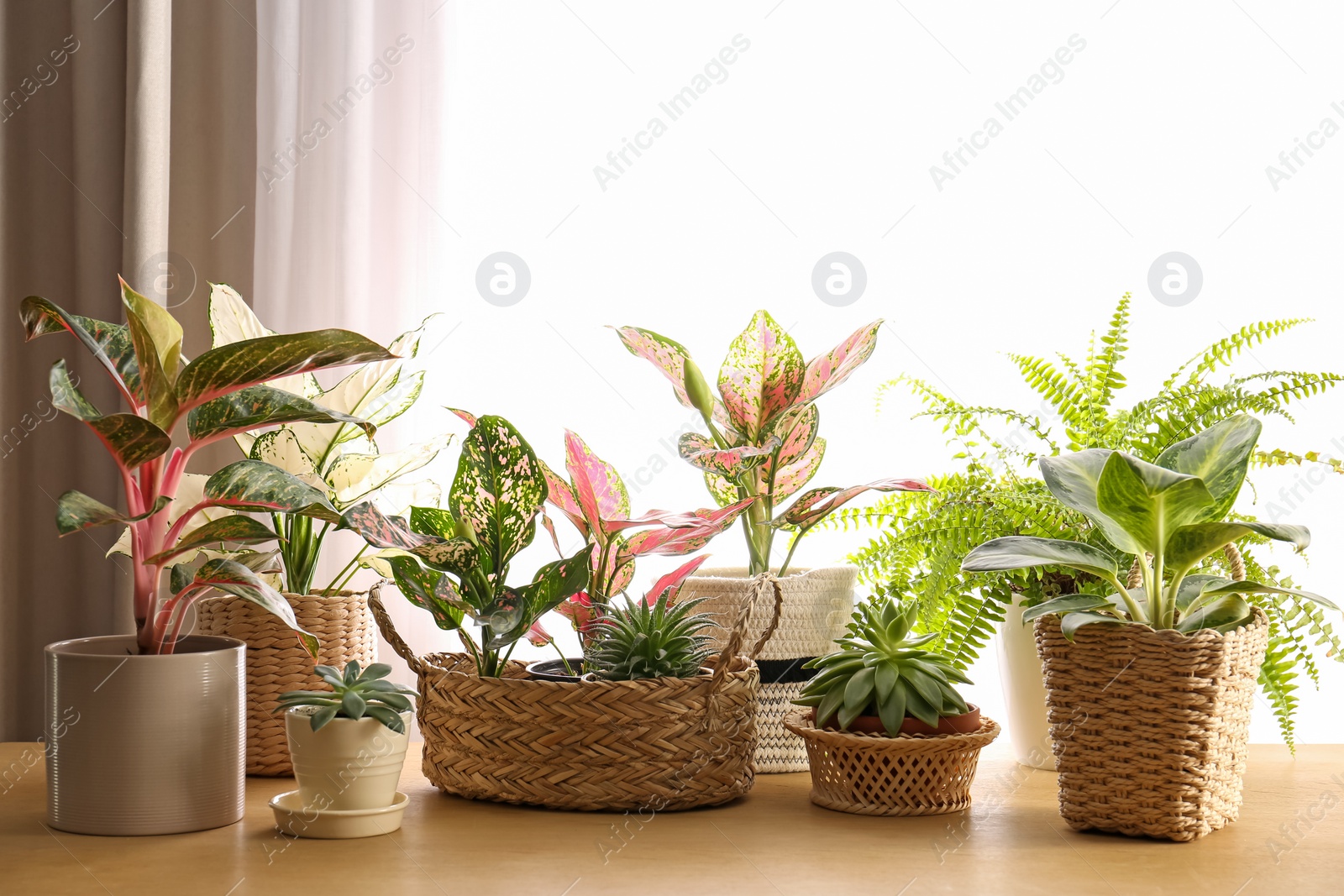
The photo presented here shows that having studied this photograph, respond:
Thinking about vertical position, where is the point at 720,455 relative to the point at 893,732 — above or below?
above

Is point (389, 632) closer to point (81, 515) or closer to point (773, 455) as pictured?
point (81, 515)

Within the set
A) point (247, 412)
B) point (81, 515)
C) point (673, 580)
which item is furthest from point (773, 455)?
point (81, 515)

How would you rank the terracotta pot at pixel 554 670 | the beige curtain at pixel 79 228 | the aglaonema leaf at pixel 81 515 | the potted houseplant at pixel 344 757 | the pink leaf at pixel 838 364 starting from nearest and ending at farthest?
the aglaonema leaf at pixel 81 515
the potted houseplant at pixel 344 757
the terracotta pot at pixel 554 670
the pink leaf at pixel 838 364
the beige curtain at pixel 79 228

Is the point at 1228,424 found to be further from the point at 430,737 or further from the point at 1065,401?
the point at 430,737

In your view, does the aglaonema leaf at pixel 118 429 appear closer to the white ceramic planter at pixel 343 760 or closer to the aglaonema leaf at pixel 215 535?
the aglaonema leaf at pixel 215 535

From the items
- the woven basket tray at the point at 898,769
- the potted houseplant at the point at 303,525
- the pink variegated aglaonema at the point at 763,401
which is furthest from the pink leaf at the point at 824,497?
the potted houseplant at the point at 303,525

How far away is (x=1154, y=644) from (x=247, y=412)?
2.33ft

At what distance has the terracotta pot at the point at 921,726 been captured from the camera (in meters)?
0.89

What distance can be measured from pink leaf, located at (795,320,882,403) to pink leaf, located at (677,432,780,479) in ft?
0.22

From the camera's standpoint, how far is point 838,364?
1.05 m

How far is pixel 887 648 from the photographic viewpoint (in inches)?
36.4

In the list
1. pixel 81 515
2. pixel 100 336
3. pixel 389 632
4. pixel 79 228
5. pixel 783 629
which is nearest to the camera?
pixel 81 515

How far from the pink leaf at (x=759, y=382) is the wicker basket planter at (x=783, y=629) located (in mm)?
159

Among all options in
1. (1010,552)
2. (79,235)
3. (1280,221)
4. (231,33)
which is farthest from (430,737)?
(1280,221)
